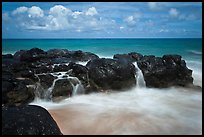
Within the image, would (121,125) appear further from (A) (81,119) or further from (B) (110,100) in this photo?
(B) (110,100)

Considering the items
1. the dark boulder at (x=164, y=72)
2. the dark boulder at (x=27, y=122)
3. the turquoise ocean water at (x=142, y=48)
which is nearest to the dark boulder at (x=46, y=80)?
the dark boulder at (x=164, y=72)

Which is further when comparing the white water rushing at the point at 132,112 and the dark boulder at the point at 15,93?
the dark boulder at the point at 15,93

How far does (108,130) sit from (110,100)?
8.71 feet

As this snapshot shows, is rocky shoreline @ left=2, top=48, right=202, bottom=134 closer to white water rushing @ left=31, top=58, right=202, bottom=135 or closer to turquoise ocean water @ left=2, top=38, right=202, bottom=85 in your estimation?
white water rushing @ left=31, top=58, right=202, bottom=135

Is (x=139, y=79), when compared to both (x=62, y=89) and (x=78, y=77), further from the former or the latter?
(x=62, y=89)

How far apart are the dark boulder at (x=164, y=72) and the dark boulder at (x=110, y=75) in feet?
3.19

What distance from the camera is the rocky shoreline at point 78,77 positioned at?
27.6 ft

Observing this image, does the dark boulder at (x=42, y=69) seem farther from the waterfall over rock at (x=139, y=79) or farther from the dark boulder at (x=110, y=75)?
the waterfall over rock at (x=139, y=79)

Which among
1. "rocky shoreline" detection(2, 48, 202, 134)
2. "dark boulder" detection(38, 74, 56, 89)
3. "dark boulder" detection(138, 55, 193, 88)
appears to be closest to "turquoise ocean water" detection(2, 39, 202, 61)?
"dark boulder" detection(138, 55, 193, 88)

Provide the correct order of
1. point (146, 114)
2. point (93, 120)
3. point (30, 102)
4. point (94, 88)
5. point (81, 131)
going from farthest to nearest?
1. point (94, 88)
2. point (30, 102)
3. point (146, 114)
4. point (93, 120)
5. point (81, 131)

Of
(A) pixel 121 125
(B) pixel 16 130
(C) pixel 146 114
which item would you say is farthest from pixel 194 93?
(B) pixel 16 130

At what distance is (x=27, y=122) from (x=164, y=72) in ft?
27.0

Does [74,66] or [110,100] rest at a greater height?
[74,66]

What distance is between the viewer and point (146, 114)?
7.61 metres
